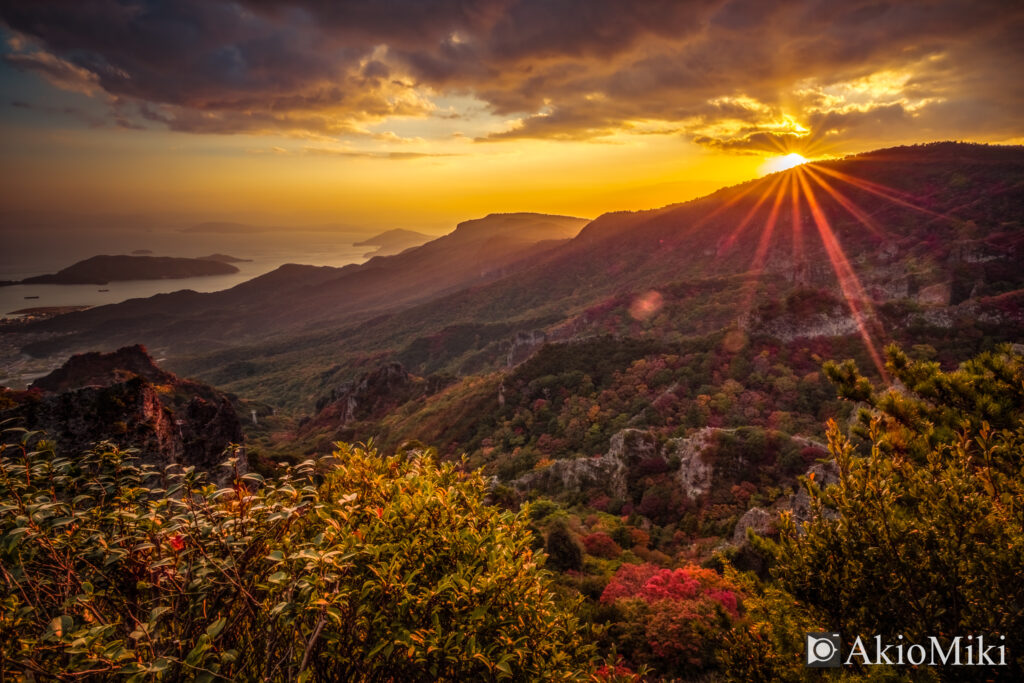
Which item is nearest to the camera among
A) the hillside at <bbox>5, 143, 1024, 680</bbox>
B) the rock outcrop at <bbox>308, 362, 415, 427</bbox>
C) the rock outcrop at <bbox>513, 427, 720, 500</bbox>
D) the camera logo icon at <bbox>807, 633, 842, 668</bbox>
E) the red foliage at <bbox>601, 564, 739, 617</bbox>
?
the camera logo icon at <bbox>807, 633, 842, 668</bbox>

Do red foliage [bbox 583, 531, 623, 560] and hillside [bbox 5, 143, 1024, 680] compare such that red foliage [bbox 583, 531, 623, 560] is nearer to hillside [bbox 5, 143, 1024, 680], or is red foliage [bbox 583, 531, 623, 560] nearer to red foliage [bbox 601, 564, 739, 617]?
hillside [bbox 5, 143, 1024, 680]

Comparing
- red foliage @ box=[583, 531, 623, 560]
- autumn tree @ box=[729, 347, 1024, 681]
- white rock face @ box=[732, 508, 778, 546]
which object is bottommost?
red foliage @ box=[583, 531, 623, 560]

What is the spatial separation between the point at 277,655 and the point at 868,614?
7.72 meters

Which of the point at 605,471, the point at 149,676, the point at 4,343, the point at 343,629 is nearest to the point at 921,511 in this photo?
the point at 343,629

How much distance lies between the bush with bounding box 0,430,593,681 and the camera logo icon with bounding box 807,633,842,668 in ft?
13.6

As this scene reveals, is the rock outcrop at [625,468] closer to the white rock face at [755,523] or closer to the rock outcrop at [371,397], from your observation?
the white rock face at [755,523]

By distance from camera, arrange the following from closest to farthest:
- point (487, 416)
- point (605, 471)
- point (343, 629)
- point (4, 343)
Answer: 1. point (343, 629)
2. point (605, 471)
3. point (487, 416)
4. point (4, 343)

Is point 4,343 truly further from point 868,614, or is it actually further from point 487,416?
point 868,614

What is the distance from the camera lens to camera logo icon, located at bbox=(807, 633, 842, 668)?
635cm

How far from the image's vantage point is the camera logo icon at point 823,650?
6.35 metres

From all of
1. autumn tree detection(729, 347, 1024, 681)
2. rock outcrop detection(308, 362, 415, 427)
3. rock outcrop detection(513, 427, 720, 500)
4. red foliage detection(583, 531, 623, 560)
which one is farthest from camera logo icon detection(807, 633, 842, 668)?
rock outcrop detection(308, 362, 415, 427)

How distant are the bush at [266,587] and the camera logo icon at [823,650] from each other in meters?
4.16

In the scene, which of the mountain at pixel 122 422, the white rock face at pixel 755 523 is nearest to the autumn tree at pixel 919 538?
the white rock face at pixel 755 523

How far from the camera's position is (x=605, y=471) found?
31938mm
